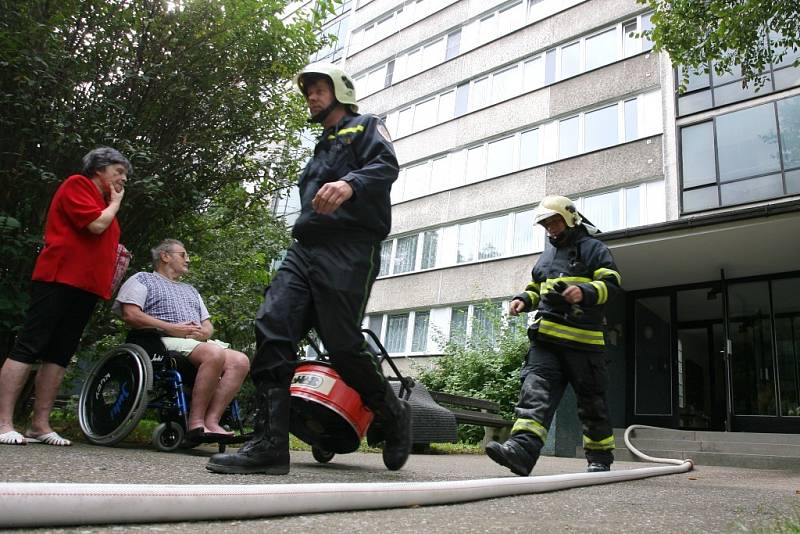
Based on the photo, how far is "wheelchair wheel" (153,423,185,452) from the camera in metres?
4.27

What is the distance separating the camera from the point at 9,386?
3.77 metres

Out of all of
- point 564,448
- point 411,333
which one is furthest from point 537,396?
point 411,333


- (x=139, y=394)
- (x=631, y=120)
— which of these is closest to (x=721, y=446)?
(x=139, y=394)

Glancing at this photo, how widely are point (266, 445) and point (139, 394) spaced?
1516mm

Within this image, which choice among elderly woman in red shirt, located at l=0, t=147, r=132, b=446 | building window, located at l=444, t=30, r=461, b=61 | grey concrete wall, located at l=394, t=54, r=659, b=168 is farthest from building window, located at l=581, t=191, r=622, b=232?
elderly woman in red shirt, located at l=0, t=147, r=132, b=446

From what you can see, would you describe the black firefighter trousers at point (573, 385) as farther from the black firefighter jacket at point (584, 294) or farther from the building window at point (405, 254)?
the building window at point (405, 254)

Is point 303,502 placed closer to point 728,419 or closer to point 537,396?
point 537,396

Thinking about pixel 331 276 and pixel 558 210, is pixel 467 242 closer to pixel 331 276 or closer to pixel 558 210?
pixel 558 210

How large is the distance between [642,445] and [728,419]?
267cm

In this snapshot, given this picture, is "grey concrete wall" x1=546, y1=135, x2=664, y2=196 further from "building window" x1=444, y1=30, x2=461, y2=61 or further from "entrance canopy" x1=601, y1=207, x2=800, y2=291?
"building window" x1=444, y1=30, x2=461, y2=61

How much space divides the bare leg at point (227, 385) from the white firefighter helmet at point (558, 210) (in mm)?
2285

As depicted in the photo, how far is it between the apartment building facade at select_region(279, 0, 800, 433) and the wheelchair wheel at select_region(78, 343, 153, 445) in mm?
5057

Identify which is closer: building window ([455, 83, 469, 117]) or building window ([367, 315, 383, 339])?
building window ([367, 315, 383, 339])

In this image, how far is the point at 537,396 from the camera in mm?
4461
